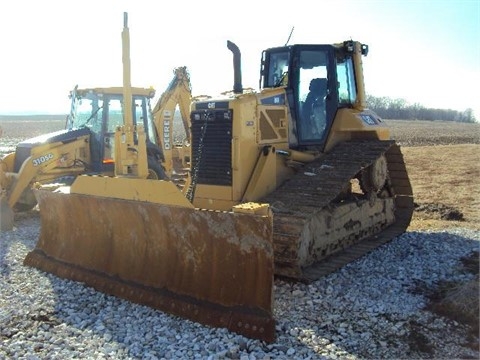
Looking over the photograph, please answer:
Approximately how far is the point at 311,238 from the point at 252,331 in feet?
6.53

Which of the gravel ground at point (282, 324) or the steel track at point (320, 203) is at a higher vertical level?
the steel track at point (320, 203)

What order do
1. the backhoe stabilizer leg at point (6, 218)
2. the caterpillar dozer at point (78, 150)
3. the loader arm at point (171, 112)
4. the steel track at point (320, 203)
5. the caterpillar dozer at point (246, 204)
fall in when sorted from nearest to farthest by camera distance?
the caterpillar dozer at point (246, 204), the steel track at point (320, 203), the backhoe stabilizer leg at point (6, 218), the caterpillar dozer at point (78, 150), the loader arm at point (171, 112)

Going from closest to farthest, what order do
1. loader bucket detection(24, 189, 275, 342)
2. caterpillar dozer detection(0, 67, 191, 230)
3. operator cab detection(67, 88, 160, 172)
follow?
loader bucket detection(24, 189, 275, 342)
caterpillar dozer detection(0, 67, 191, 230)
operator cab detection(67, 88, 160, 172)

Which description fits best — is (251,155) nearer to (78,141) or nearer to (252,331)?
(252,331)

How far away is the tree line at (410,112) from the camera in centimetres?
8975

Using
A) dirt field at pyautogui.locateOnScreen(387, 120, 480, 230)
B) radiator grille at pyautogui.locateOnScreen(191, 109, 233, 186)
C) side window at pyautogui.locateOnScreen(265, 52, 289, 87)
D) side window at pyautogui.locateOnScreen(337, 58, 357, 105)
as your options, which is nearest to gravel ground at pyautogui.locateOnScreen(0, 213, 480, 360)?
radiator grille at pyautogui.locateOnScreen(191, 109, 233, 186)

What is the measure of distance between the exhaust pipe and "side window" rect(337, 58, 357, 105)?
1.73m

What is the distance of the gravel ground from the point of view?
450 cm

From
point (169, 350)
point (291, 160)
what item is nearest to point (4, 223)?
point (291, 160)

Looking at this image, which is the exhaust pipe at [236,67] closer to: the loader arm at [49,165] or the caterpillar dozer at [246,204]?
the caterpillar dozer at [246,204]

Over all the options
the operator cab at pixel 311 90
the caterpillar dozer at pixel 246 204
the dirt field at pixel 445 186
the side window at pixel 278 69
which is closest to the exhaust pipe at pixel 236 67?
the caterpillar dozer at pixel 246 204

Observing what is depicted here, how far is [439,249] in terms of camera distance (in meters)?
7.55

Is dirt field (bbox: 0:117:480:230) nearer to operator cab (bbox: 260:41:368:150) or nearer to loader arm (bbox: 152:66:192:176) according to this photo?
operator cab (bbox: 260:41:368:150)

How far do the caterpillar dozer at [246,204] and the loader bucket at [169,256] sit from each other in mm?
15
